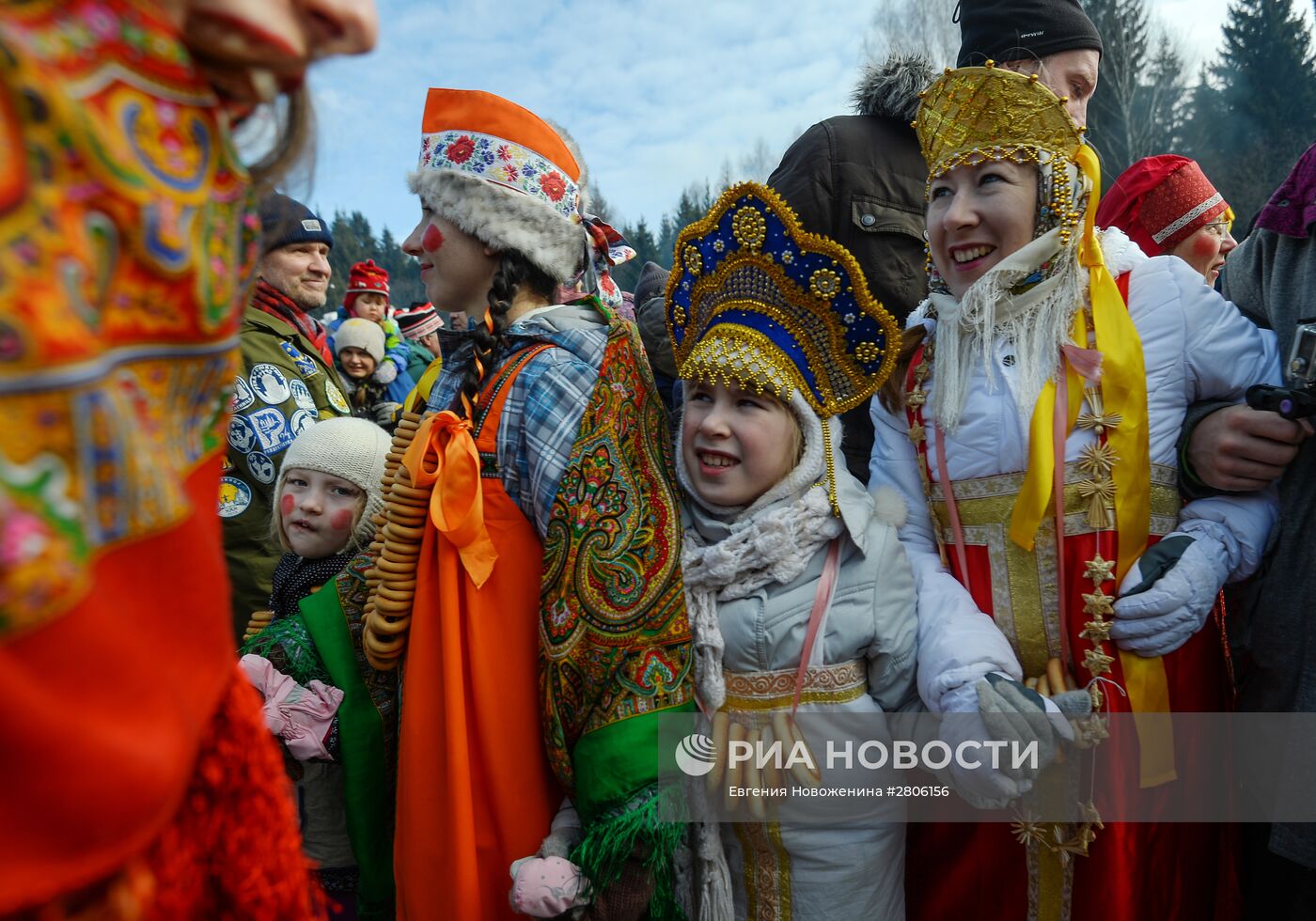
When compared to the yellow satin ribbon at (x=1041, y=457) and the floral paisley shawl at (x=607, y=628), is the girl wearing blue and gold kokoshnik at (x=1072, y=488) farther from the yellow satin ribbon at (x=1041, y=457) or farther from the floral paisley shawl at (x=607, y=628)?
the floral paisley shawl at (x=607, y=628)

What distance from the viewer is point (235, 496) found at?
3344mm

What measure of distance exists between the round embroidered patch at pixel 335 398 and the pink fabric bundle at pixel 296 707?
166cm

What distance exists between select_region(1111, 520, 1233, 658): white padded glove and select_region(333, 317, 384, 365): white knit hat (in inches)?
248

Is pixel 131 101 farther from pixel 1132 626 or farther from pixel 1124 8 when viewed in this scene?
pixel 1124 8

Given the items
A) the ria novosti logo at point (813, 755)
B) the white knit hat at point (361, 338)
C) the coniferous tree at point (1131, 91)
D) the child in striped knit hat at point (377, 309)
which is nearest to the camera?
the ria novosti logo at point (813, 755)

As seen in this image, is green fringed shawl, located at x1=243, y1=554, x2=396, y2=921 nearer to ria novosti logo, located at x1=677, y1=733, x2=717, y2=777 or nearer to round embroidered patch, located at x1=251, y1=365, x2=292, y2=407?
ria novosti logo, located at x1=677, y1=733, x2=717, y2=777

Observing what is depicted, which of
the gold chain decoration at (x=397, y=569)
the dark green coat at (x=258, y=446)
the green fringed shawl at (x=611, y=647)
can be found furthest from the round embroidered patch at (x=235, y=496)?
the green fringed shawl at (x=611, y=647)

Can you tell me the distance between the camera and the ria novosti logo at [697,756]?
2.02m

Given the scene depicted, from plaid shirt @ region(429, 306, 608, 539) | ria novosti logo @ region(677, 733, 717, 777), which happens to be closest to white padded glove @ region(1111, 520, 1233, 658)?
ria novosti logo @ region(677, 733, 717, 777)

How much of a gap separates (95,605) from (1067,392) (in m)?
2.10

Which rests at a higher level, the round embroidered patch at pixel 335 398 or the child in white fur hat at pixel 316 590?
Result: the round embroidered patch at pixel 335 398

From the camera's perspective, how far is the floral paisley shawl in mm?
1808

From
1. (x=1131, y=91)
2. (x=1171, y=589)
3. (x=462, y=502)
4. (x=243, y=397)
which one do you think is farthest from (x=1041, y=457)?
(x=1131, y=91)

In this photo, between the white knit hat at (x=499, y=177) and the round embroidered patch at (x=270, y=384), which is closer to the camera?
the white knit hat at (x=499, y=177)
